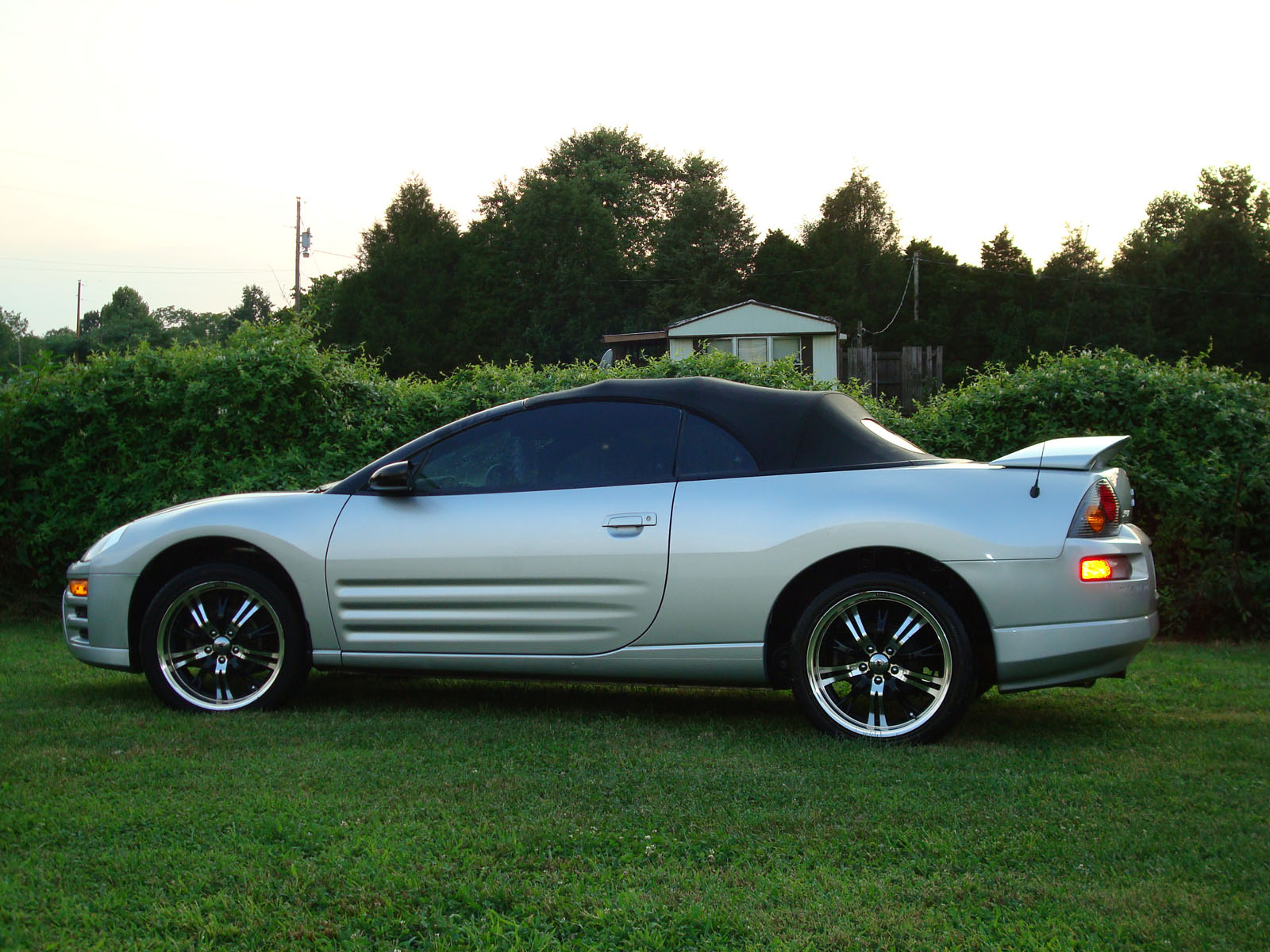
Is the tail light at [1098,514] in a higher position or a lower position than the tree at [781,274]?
lower

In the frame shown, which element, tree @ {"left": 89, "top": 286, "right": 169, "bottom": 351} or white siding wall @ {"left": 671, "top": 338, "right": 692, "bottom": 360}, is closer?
white siding wall @ {"left": 671, "top": 338, "right": 692, "bottom": 360}

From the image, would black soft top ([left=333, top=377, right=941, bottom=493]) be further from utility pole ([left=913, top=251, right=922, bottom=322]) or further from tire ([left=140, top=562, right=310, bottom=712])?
utility pole ([left=913, top=251, right=922, bottom=322])

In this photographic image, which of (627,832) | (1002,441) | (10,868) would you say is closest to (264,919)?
(10,868)

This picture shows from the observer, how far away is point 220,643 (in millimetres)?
5340

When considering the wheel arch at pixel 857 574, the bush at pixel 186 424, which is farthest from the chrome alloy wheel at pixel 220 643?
the bush at pixel 186 424

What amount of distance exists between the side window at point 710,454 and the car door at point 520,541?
0.07 m

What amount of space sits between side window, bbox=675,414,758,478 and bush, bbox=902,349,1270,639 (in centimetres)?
379

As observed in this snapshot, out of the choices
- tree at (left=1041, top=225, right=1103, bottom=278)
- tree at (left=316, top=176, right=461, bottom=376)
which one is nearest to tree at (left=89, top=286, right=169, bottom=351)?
tree at (left=316, top=176, right=461, bottom=376)

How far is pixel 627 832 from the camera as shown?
343 cm

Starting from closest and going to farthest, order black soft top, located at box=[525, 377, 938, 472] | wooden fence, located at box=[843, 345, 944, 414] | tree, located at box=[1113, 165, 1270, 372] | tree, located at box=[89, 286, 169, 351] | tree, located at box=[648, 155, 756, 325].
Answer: black soft top, located at box=[525, 377, 938, 472] < wooden fence, located at box=[843, 345, 944, 414] < tree, located at box=[1113, 165, 1270, 372] < tree, located at box=[648, 155, 756, 325] < tree, located at box=[89, 286, 169, 351]

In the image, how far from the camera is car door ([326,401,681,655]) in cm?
489

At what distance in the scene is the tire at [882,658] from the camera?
4543 millimetres

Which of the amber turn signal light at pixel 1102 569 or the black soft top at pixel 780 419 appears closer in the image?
the amber turn signal light at pixel 1102 569

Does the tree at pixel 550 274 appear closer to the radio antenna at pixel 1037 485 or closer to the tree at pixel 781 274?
the tree at pixel 781 274
